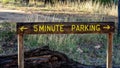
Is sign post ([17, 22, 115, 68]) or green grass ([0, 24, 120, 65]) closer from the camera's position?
sign post ([17, 22, 115, 68])

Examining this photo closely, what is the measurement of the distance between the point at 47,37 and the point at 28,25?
340 centimetres

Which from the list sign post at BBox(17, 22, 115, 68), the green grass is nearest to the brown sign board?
sign post at BBox(17, 22, 115, 68)

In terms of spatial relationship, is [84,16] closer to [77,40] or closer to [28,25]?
[77,40]

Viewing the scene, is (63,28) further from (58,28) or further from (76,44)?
(76,44)

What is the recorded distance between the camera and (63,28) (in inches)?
203

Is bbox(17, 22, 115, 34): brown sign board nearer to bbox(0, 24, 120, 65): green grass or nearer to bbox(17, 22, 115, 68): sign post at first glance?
bbox(17, 22, 115, 68): sign post

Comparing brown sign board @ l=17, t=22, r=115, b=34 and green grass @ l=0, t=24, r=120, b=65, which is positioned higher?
brown sign board @ l=17, t=22, r=115, b=34

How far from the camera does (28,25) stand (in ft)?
16.8

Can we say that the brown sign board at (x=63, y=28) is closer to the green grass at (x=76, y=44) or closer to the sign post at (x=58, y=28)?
the sign post at (x=58, y=28)

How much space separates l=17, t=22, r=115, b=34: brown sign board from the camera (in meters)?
5.11

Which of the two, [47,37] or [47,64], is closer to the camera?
[47,64]

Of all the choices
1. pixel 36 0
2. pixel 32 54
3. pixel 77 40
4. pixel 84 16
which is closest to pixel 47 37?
pixel 77 40

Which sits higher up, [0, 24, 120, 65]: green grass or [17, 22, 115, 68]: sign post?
Result: [17, 22, 115, 68]: sign post

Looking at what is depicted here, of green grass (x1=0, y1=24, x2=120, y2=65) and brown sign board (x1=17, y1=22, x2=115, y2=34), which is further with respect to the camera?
green grass (x1=0, y1=24, x2=120, y2=65)
